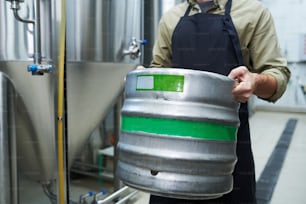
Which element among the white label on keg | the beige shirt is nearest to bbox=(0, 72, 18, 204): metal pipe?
the white label on keg

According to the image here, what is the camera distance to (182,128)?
1.89ft

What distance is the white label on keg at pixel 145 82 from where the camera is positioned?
1.98 feet

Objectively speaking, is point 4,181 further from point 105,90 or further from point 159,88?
point 159,88

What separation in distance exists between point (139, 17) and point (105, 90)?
451mm

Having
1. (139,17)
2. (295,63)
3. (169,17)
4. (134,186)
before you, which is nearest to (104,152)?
(139,17)

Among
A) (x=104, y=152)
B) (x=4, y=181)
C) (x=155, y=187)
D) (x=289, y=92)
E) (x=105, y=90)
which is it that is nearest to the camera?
(x=155, y=187)

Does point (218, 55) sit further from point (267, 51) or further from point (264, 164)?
point (264, 164)

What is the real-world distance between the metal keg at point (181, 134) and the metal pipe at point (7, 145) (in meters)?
0.64

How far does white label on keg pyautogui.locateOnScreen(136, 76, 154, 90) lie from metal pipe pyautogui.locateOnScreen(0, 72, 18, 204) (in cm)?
64

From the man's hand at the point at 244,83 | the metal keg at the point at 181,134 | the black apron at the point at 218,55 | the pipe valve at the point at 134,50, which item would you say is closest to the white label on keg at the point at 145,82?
the metal keg at the point at 181,134

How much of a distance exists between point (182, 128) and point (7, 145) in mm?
768

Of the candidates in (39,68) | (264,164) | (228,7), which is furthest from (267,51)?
(264,164)

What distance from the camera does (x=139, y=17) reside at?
1.65 m

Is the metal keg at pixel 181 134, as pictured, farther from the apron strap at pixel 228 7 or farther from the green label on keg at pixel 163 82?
the apron strap at pixel 228 7
